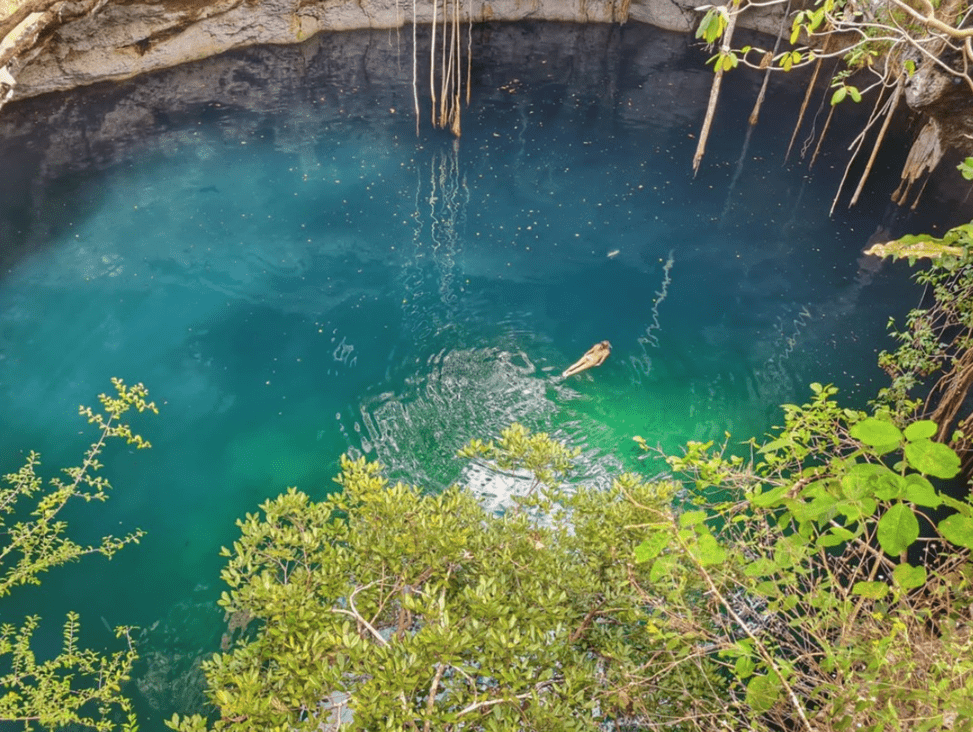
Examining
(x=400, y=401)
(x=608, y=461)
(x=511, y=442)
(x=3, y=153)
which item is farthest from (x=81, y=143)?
(x=511, y=442)

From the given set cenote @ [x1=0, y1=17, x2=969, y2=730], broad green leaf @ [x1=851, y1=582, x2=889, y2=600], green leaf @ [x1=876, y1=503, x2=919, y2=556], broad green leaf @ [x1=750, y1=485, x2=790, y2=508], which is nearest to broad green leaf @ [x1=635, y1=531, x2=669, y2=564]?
broad green leaf @ [x1=750, y1=485, x2=790, y2=508]

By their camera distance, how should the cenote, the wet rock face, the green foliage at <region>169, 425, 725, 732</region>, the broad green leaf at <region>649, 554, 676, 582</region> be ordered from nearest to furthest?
the broad green leaf at <region>649, 554, 676, 582</region> < the green foliage at <region>169, 425, 725, 732</region> < the cenote < the wet rock face

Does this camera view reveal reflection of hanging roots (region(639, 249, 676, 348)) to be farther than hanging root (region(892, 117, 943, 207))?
No

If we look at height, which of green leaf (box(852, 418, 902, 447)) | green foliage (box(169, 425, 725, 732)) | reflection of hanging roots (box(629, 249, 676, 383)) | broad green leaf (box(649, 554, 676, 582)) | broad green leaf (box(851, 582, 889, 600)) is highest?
green leaf (box(852, 418, 902, 447))

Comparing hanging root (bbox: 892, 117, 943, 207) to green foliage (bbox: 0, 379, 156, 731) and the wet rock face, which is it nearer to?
the wet rock face

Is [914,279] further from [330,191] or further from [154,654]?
[154,654]

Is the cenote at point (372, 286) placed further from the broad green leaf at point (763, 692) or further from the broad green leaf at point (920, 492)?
the broad green leaf at point (920, 492)
